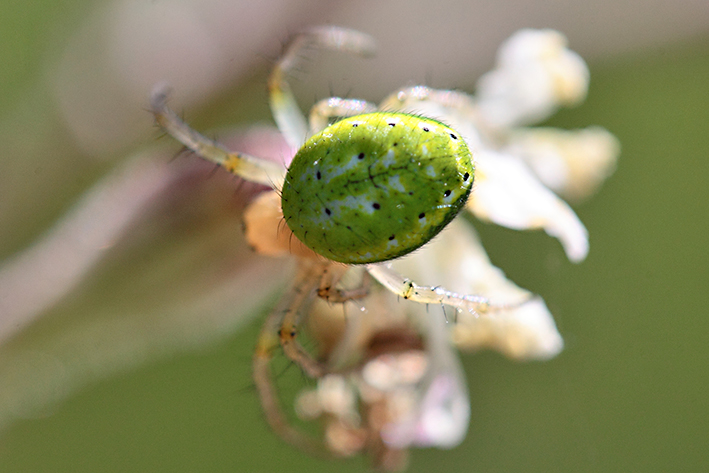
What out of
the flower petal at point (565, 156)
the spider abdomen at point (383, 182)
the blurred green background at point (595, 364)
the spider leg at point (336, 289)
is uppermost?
the spider abdomen at point (383, 182)

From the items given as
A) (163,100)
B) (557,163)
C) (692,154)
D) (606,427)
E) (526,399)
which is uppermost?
(163,100)

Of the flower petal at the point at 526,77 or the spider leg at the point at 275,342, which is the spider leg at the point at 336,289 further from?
the flower petal at the point at 526,77

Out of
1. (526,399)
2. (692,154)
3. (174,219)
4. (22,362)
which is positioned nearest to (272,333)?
(174,219)

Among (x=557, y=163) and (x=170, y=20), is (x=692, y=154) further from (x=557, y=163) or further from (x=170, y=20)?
(x=170, y=20)

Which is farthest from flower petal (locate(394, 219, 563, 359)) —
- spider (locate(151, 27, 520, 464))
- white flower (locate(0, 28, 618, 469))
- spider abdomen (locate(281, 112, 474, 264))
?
spider abdomen (locate(281, 112, 474, 264))

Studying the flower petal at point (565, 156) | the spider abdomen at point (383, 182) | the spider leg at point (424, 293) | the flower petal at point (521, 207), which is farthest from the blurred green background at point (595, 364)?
the spider abdomen at point (383, 182)

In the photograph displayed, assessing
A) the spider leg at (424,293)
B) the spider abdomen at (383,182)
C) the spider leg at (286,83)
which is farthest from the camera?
the spider leg at (286,83)
